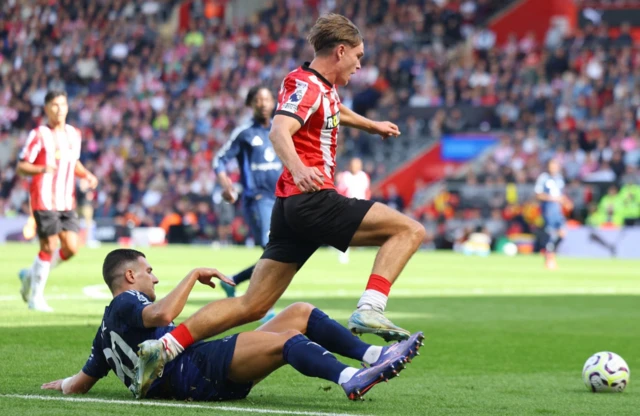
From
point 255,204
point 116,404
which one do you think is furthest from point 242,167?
point 116,404

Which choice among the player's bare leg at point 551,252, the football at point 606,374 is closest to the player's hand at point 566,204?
the player's bare leg at point 551,252

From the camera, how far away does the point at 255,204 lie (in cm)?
1278

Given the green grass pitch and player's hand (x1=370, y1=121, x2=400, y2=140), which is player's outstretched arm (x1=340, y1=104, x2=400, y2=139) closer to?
player's hand (x1=370, y1=121, x2=400, y2=140)

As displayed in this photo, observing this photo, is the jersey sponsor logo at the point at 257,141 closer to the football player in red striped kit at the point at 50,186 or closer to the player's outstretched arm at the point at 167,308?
the football player in red striped kit at the point at 50,186

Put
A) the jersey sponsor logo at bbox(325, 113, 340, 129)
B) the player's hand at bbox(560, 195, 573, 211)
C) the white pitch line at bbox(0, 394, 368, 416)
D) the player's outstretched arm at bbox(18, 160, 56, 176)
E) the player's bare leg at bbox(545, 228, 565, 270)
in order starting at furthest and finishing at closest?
the player's hand at bbox(560, 195, 573, 211)
the player's bare leg at bbox(545, 228, 565, 270)
the player's outstretched arm at bbox(18, 160, 56, 176)
the jersey sponsor logo at bbox(325, 113, 340, 129)
the white pitch line at bbox(0, 394, 368, 416)

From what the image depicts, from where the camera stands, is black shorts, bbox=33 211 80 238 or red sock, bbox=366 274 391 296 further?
black shorts, bbox=33 211 80 238

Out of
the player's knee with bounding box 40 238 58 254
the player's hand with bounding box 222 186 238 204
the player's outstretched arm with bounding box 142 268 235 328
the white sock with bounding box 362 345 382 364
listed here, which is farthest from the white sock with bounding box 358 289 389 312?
the player's knee with bounding box 40 238 58 254

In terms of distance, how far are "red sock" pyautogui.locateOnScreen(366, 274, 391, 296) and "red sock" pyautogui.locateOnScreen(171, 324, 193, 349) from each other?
1079 millimetres

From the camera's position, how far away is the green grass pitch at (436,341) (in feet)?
22.3

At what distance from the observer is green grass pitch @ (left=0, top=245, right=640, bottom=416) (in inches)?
267

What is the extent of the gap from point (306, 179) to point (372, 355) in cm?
105


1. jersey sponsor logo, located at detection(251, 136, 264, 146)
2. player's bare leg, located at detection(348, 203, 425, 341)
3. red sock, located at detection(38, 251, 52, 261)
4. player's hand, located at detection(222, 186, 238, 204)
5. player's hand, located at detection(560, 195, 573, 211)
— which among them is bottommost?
red sock, located at detection(38, 251, 52, 261)

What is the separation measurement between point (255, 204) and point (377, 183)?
24.9 metres

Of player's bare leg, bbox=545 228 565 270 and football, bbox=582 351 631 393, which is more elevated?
player's bare leg, bbox=545 228 565 270
